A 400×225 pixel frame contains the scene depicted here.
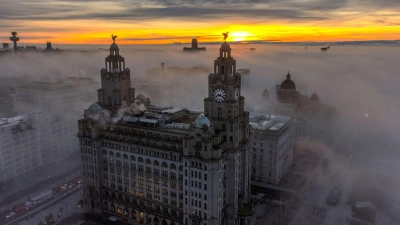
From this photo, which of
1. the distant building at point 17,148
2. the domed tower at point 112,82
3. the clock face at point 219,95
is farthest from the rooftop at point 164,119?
the distant building at point 17,148

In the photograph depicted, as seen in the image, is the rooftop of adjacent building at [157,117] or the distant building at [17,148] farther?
the distant building at [17,148]

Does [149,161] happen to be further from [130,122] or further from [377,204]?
[377,204]

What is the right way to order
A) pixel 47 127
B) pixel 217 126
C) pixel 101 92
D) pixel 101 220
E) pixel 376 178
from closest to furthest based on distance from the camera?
pixel 217 126 < pixel 101 220 < pixel 101 92 < pixel 376 178 < pixel 47 127

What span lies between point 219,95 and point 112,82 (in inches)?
1824

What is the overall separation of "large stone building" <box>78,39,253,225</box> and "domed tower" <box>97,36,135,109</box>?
379 mm

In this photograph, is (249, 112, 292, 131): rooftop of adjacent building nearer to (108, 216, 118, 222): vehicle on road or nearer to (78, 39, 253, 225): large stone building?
(78, 39, 253, 225): large stone building

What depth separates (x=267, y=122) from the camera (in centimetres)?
15762

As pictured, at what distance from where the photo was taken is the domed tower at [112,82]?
127312mm

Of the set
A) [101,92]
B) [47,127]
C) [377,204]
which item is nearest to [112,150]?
[101,92]

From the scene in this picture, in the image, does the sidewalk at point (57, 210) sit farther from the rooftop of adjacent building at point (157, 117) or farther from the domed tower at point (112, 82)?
the domed tower at point (112, 82)

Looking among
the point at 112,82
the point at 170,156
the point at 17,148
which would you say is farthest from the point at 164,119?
the point at 17,148

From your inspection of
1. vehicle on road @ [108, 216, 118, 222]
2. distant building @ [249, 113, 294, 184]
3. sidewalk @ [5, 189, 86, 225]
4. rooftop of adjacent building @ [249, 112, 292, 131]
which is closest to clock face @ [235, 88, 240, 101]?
distant building @ [249, 113, 294, 184]

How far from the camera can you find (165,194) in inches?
4368

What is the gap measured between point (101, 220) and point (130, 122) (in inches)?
1447
